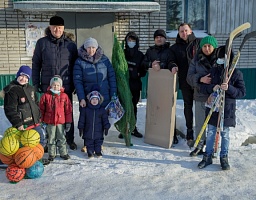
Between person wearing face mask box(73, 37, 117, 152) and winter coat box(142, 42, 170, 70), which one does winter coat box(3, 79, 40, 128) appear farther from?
winter coat box(142, 42, 170, 70)

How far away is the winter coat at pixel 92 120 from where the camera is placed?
4.14m

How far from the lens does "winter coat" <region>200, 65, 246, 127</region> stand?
3682 millimetres

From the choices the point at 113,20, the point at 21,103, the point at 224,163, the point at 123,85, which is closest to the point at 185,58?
the point at 123,85

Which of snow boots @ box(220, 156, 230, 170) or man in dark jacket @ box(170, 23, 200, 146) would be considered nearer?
snow boots @ box(220, 156, 230, 170)

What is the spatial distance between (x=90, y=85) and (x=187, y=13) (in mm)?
5243

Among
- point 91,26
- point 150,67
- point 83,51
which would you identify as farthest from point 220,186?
point 91,26

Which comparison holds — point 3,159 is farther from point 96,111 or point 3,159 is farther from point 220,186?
point 220,186

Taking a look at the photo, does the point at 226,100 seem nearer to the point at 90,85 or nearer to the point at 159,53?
the point at 159,53

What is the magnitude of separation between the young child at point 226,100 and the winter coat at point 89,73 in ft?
4.20

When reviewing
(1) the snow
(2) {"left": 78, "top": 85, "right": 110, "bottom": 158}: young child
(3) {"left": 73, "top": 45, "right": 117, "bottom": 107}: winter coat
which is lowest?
(1) the snow

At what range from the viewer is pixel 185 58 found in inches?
176

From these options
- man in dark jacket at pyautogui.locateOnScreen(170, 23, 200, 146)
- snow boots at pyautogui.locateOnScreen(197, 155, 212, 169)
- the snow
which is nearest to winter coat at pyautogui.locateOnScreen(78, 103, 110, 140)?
the snow

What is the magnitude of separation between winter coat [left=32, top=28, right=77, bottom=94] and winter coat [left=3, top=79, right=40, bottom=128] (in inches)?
19.8

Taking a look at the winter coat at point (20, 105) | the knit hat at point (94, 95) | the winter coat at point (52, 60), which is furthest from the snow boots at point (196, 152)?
the winter coat at point (20, 105)
